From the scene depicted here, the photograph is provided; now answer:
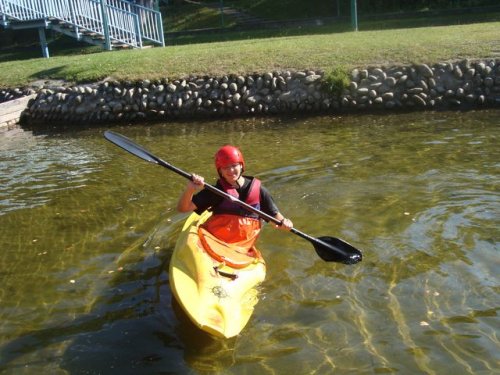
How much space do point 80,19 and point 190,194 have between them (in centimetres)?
1660

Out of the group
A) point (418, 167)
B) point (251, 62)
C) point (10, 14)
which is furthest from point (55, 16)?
point (418, 167)

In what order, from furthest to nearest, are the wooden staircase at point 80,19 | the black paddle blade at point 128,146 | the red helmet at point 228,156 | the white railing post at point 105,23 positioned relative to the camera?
the wooden staircase at point 80,19 < the white railing post at point 105,23 < the black paddle blade at point 128,146 < the red helmet at point 228,156

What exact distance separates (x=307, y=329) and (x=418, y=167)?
4.56 metres

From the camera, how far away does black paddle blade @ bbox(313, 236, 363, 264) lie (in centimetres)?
523

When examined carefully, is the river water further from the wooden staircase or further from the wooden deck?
the wooden staircase

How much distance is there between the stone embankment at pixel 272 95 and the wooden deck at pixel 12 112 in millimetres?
191

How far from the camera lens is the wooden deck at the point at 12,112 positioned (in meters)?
13.9

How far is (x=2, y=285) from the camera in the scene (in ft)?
17.7

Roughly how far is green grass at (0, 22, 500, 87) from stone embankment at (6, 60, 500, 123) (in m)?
0.36

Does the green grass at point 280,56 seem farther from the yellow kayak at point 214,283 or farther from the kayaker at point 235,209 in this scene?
the yellow kayak at point 214,283

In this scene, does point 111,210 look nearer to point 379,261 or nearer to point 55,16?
point 379,261

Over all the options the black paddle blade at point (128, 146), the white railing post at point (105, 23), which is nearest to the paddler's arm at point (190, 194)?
the black paddle blade at point (128, 146)

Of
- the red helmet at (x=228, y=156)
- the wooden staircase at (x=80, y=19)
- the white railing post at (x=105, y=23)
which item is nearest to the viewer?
the red helmet at (x=228, y=156)

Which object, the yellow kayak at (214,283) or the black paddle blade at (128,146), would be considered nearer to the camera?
the yellow kayak at (214,283)
